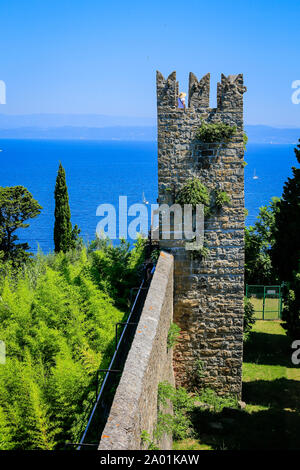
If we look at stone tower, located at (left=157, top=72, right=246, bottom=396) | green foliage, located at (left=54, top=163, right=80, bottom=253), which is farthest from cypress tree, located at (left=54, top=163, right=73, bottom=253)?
stone tower, located at (left=157, top=72, right=246, bottom=396)

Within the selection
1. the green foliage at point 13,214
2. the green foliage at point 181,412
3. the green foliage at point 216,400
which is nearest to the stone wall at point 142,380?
the green foliage at point 181,412

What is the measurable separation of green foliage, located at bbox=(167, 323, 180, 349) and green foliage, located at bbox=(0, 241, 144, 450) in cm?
122

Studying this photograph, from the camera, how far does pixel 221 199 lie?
1129cm

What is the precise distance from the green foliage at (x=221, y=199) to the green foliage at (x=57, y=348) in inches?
133

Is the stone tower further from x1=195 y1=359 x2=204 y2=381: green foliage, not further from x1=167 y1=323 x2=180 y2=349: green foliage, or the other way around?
x1=167 y1=323 x2=180 y2=349: green foliage

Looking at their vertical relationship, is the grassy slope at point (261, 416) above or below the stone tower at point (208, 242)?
below

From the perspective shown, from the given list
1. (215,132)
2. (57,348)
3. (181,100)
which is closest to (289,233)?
(215,132)

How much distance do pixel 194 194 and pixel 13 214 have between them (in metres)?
17.7

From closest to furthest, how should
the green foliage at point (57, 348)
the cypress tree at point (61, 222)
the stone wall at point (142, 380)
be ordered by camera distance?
the stone wall at point (142, 380), the green foliage at point (57, 348), the cypress tree at point (61, 222)

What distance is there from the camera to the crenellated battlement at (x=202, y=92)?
10.9 metres

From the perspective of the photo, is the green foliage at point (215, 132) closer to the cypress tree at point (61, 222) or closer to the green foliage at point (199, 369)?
the green foliage at point (199, 369)

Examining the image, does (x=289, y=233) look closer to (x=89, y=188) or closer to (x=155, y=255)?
(x=155, y=255)

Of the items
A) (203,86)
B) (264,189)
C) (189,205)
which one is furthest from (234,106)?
(264,189)
